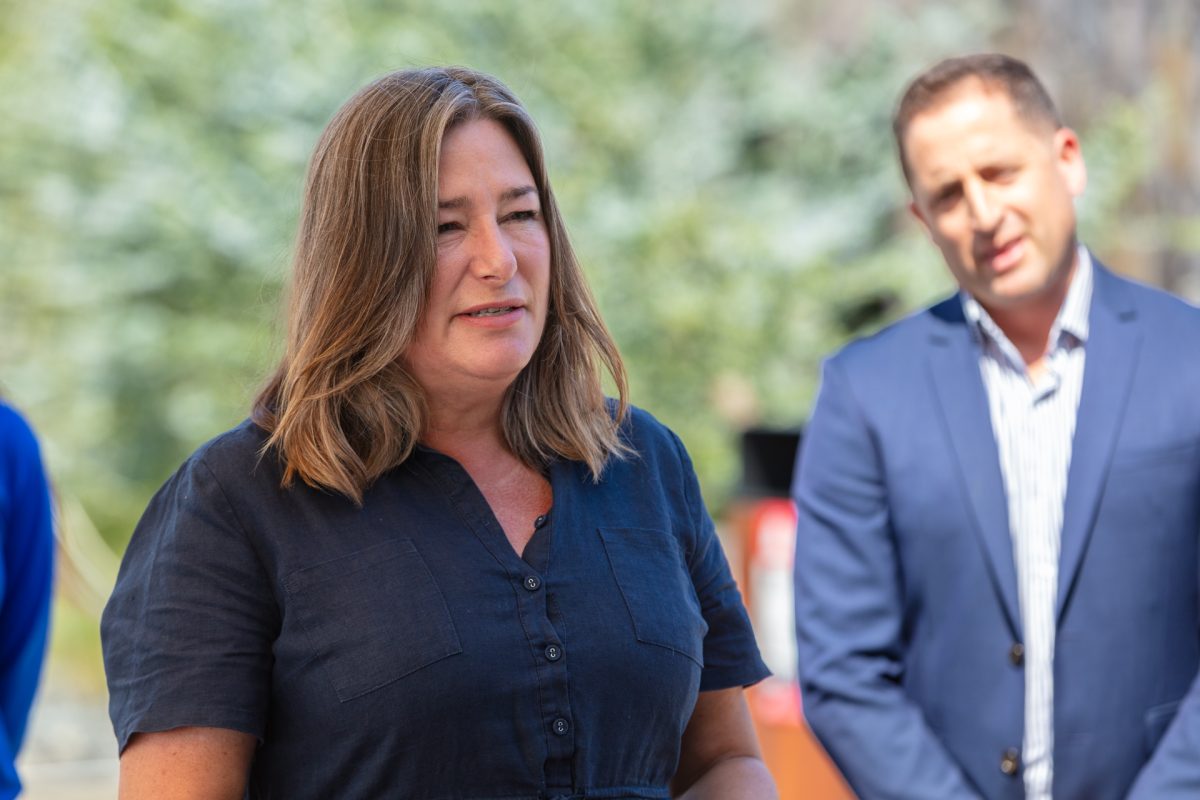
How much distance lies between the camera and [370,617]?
1850mm

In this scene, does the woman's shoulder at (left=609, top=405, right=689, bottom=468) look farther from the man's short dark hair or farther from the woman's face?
the man's short dark hair

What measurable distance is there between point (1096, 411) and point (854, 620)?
58 cm

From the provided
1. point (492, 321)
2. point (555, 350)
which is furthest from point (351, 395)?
point (555, 350)

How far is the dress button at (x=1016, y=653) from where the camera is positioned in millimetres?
2658

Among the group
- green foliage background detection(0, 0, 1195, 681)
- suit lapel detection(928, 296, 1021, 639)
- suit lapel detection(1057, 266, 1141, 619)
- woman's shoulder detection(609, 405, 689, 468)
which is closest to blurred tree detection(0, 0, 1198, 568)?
green foliage background detection(0, 0, 1195, 681)

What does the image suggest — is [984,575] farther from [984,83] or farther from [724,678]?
[984,83]

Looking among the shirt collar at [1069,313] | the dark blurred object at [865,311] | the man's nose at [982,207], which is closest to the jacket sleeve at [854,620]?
the shirt collar at [1069,313]

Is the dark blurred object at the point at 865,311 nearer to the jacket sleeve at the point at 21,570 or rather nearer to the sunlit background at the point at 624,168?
the sunlit background at the point at 624,168

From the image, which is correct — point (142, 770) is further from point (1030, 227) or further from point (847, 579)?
point (1030, 227)

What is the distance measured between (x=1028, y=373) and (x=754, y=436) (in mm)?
2212

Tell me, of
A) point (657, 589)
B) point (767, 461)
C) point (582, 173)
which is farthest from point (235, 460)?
point (582, 173)

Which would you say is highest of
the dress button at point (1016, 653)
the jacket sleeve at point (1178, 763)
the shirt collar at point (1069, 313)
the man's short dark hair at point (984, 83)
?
the man's short dark hair at point (984, 83)

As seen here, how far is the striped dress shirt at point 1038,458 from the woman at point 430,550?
709 millimetres

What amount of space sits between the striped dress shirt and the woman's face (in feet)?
3.67
